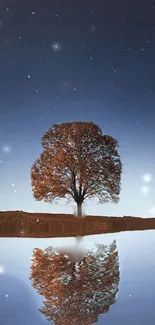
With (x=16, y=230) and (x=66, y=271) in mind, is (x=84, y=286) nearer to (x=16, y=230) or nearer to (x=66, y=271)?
(x=66, y=271)

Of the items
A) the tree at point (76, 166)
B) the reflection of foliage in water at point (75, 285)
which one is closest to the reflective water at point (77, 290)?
the reflection of foliage in water at point (75, 285)

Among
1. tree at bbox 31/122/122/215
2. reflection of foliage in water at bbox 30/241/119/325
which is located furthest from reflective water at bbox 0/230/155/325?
tree at bbox 31/122/122/215

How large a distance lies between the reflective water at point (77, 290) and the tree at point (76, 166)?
2642 centimetres

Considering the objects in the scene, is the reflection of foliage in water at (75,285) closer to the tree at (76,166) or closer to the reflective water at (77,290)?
the reflective water at (77,290)

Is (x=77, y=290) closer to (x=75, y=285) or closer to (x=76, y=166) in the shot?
(x=75, y=285)

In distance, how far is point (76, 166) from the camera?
42.1m

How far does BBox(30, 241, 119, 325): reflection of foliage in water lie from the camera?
711 centimetres

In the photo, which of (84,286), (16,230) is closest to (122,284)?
(84,286)

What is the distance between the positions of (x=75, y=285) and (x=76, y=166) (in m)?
32.5

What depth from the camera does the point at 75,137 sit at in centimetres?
4316

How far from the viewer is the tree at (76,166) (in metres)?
41.9

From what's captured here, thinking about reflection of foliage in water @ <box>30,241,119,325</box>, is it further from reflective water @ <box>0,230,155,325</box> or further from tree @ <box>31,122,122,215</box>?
tree @ <box>31,122,122,215</box>

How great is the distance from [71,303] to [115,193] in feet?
118

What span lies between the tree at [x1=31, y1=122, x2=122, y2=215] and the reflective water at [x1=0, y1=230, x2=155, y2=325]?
86.7ft
